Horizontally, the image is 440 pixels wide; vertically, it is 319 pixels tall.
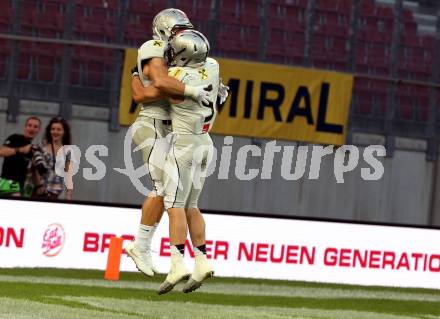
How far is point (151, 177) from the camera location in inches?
351

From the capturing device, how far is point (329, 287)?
42.7 ft

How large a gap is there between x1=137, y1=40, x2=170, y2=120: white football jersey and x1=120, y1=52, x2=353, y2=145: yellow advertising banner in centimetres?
766

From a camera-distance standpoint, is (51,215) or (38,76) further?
(38,76)

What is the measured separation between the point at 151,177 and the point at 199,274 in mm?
822

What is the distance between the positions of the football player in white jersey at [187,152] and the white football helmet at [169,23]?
99 mm

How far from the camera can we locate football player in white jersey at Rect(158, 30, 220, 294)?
8.56 m

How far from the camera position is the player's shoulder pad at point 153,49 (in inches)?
336

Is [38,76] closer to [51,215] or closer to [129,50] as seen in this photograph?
[129,50]

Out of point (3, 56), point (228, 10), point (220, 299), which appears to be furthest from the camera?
point (228, 10)

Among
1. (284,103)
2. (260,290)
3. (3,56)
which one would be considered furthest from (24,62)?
(260,290)

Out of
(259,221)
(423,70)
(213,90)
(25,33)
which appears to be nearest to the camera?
(213,90)

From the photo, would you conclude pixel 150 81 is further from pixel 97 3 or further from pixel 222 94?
pixel 97 3

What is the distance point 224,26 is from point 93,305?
902 centimetres

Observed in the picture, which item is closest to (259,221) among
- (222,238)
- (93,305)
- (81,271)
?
(222,238)
